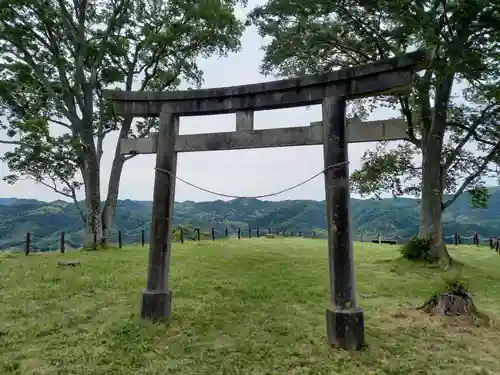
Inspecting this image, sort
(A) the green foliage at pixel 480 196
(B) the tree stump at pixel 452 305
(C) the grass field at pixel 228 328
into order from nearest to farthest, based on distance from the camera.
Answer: (C) the grass field at pixel 228 328
(B) the tree stump at pixel 452 305
(A) the green foliage at pixel 480 196

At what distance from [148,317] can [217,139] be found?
3.08 metres

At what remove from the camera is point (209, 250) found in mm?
14633

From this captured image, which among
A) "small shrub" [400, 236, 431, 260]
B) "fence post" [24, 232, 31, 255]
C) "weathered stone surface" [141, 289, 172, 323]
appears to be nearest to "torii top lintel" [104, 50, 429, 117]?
"weathered stone surface" [141, 289, 172, 323]

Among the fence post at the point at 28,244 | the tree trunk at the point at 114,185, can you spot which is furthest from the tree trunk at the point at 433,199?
the fence post at the point at 28,244

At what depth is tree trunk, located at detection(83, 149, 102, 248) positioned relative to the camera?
1559 centimetres

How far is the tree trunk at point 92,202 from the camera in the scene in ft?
51.2

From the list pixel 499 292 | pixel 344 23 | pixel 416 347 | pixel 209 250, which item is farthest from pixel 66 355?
pixel 344 23

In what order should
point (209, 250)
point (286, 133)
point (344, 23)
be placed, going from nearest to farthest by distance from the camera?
point (286, 133) < point (344, 23) < point (209, 250)

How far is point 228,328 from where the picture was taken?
5512 mm

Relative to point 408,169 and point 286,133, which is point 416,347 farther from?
point 408,169

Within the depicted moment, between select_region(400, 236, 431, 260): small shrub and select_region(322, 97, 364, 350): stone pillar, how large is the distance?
7.61 meters

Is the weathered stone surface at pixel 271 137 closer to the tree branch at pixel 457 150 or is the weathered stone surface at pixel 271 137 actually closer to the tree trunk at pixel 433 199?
the tree trunk at pixel 433 199

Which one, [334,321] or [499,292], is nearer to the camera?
[334,321]

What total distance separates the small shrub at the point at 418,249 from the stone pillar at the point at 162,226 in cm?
860
